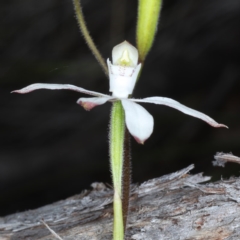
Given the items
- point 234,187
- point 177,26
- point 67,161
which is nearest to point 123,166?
point 234,187

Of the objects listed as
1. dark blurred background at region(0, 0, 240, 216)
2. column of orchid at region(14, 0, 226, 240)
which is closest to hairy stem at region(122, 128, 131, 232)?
→ column of orchid at region(14, 0, 226, 240)

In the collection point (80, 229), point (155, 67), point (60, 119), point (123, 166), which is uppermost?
point (155, 67)

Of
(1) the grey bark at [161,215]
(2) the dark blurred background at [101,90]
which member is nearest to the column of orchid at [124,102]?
(1) the grey bark at [161,215]

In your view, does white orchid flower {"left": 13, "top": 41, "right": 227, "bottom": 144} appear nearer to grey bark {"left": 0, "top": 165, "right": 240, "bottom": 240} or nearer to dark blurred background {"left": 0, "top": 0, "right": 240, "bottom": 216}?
grey bark {"left": 0, "top": 165, "right": 240, "bottom": 240}

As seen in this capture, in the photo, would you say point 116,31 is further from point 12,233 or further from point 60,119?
point 12,233

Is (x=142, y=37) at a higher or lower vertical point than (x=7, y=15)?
lower

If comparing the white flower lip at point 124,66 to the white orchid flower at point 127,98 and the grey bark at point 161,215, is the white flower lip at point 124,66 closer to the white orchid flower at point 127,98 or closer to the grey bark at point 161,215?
the white orchid flower at point 127,98
